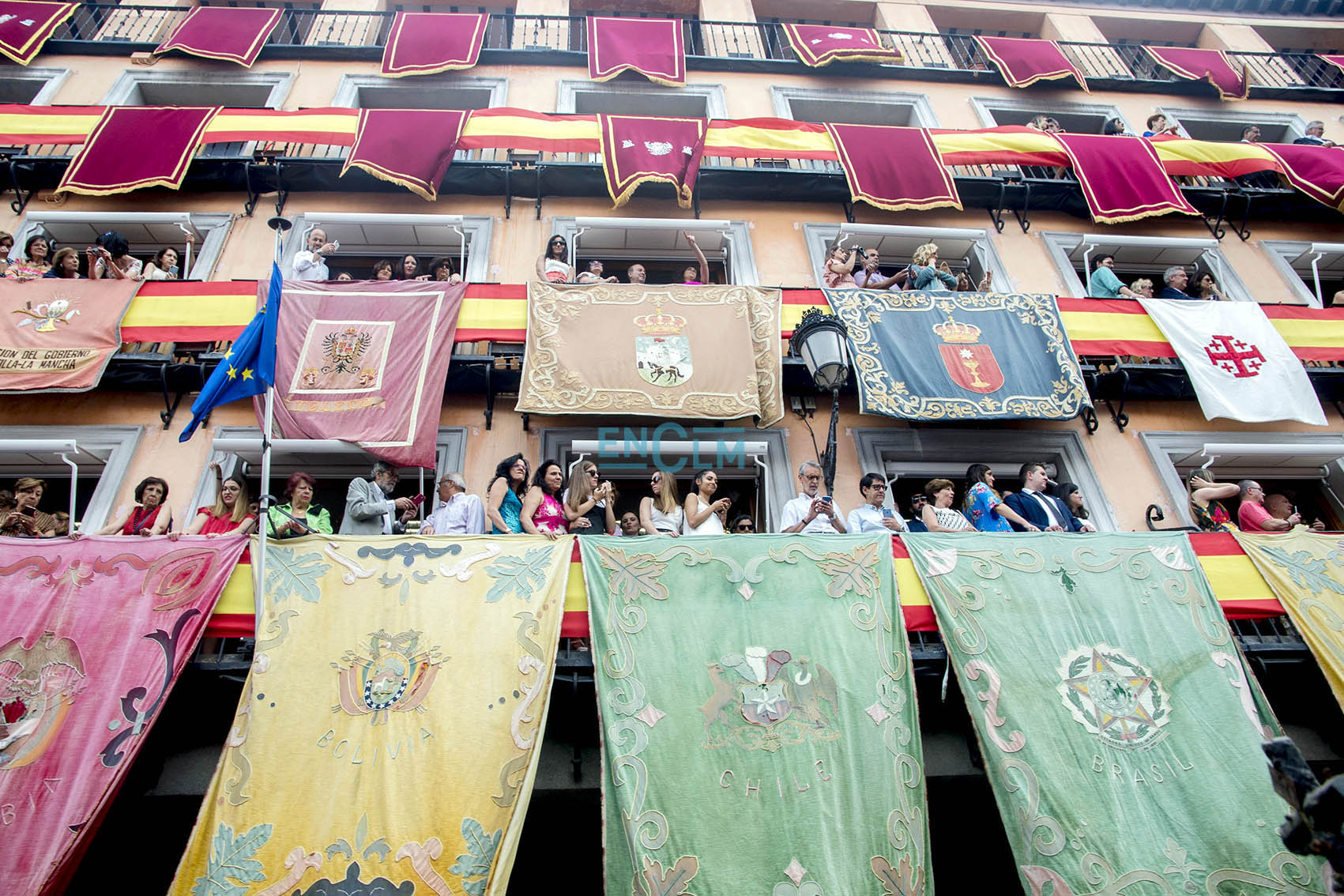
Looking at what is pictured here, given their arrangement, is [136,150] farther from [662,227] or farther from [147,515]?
[662,227]

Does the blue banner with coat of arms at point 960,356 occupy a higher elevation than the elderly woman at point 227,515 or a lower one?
higher

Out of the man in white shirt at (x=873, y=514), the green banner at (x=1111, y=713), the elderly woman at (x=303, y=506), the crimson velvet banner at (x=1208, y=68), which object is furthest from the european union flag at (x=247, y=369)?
the crimson velvet banner at (x=1208, y=68)

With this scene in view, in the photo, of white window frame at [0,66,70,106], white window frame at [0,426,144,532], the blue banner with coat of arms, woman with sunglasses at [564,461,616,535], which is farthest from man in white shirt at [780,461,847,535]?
white window frame at [0,66,70,106]

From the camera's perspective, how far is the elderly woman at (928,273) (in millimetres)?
10617

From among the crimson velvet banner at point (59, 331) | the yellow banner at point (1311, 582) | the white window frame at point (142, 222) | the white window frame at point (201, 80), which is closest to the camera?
the yellow banner at point (1311, 582)

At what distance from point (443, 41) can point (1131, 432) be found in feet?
39.0

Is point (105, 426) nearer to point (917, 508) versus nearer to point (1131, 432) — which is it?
point (917, 508)

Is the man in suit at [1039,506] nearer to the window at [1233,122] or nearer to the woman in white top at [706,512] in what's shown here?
the woman in white top at [706,512]

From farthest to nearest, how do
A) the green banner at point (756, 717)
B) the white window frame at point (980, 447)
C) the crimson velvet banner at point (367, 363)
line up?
the white window frame at point (980, 447), the crimson velvet banner at point (367, 363), the green banner at point (756, 717)

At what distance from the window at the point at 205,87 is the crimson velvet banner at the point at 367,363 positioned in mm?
6169

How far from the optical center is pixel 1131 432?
10164 millimetres

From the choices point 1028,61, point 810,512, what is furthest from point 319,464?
point 1028,61

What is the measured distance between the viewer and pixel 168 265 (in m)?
10.5

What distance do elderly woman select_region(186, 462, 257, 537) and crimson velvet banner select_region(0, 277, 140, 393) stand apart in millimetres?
2247
